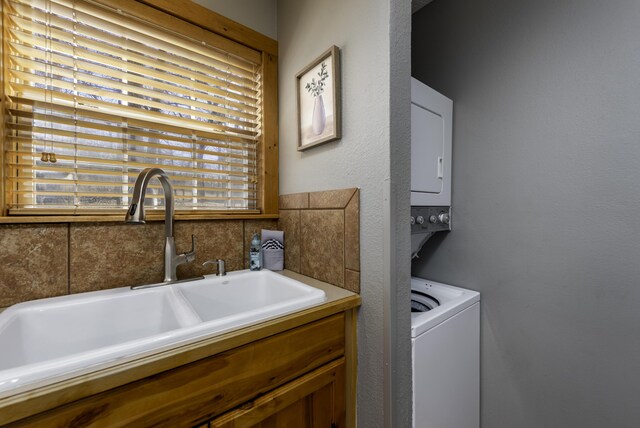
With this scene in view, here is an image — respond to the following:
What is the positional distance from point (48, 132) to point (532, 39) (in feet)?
7.10

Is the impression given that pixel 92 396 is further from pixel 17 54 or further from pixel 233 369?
pixel 17 54

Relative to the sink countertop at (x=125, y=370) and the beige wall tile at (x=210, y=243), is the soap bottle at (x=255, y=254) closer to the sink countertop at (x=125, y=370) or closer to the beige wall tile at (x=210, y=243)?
the beige wall tile at (x=210, y=243)

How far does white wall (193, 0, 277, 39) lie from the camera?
4.31 feet

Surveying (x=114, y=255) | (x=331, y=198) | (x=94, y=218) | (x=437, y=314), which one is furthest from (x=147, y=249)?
(x=437, y=314)

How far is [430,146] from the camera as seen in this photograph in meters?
1.45

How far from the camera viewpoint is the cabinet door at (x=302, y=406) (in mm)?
719

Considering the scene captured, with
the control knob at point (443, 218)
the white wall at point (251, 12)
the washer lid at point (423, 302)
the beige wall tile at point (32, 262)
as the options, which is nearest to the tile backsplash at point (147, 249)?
the beige wall tile at point (32, 262)

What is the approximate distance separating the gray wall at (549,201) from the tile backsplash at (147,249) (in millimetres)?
958

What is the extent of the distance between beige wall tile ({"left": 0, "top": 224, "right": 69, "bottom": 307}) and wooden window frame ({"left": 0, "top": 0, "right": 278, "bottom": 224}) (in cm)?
5

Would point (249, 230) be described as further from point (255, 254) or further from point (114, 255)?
point (114, 255)

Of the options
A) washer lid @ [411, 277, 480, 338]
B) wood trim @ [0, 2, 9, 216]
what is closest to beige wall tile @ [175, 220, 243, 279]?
wood trim @ [0, 2, 9, 216]

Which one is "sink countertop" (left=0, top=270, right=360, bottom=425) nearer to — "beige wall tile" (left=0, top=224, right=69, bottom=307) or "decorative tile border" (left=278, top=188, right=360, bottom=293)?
"decorative tile border" (left=278, top=188, right=360, bottom=293)

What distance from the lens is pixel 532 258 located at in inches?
53.3

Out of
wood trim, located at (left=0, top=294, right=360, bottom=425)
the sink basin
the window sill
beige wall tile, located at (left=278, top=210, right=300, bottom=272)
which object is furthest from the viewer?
beige wall tile, located at (left=278, top=210, right=300, bottom=272)
